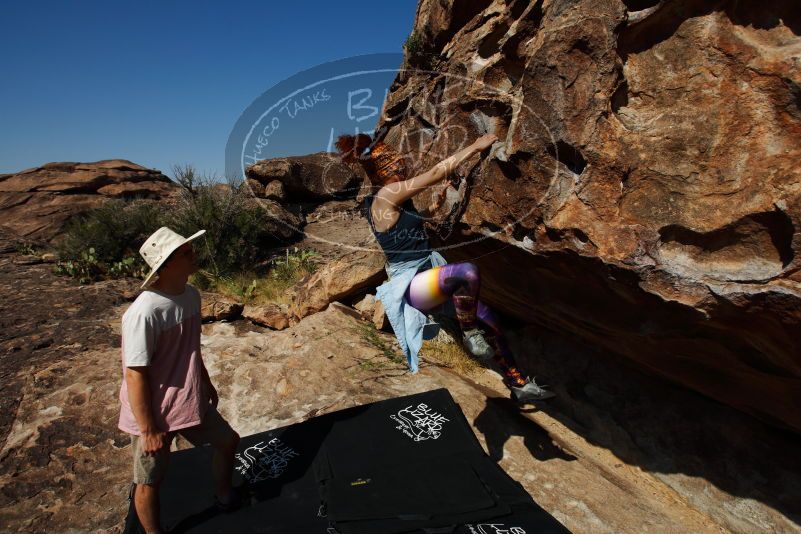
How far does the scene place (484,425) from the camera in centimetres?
357

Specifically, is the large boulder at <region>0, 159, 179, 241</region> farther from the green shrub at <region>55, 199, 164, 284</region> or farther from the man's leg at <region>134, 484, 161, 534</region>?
the man's leg at <region>134, 484, 161, 534</region>

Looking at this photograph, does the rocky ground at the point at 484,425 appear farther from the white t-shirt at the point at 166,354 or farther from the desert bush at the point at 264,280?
the desert bush at the point at 264,280

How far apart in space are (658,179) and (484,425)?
209 centimetres

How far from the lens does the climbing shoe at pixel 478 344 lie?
9.43ft

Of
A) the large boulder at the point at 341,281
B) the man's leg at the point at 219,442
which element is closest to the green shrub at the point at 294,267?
the large boulder at the point at 341,281

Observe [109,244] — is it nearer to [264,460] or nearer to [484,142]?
[264,460]

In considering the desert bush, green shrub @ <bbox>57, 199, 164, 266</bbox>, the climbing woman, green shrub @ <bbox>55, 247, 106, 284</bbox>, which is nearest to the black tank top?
the climbing woman

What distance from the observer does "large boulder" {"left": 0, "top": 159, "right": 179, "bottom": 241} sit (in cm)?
1175

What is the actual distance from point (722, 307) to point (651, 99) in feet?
3.59

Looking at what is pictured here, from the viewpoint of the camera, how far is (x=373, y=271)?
5754mm

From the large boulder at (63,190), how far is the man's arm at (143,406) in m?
11.4

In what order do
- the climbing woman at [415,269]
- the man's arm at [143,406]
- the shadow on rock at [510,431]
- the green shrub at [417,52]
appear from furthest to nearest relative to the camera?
the green shrub at [417,52]
the shadow on rock at [510,431]
the climbing woman at [415,269]
the man's arm at [143,406]

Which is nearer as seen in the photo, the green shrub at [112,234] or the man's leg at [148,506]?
the man's leg at [148,506]

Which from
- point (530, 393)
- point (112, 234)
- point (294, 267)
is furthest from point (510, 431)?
point (112, 234)
